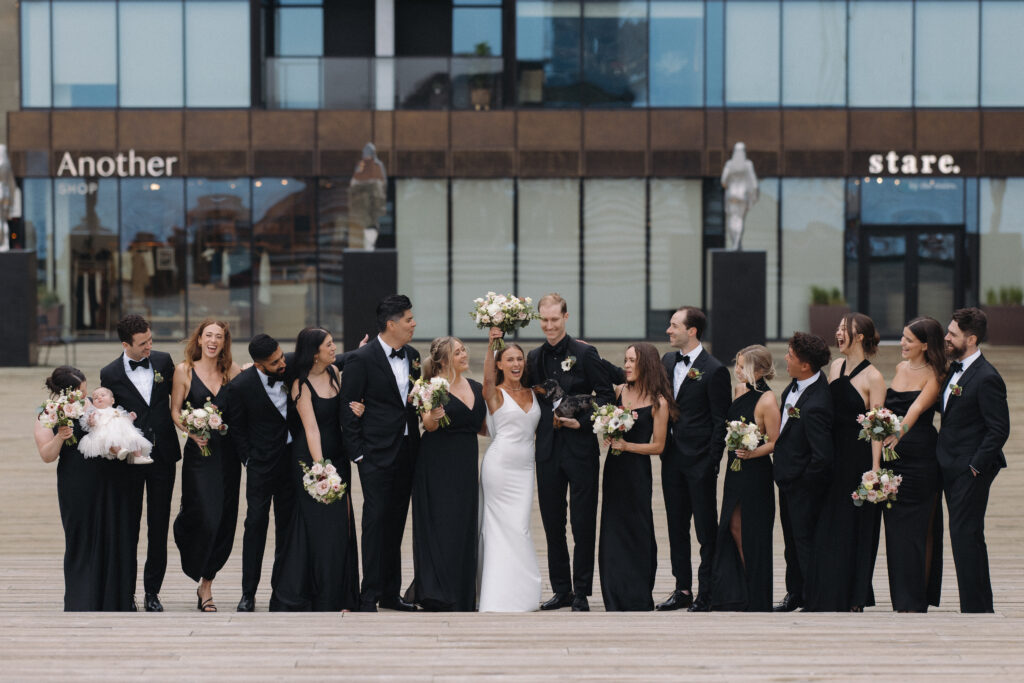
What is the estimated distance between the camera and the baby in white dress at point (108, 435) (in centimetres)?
827

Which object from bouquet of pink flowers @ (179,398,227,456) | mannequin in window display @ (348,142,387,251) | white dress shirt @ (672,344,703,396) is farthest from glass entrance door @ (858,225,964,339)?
bouquet of pink flowers @ (179,398,227,456)

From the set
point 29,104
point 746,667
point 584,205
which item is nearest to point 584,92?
point 584,205

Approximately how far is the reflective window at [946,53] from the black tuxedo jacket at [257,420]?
2452 centimetres

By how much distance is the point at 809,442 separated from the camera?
8352mm

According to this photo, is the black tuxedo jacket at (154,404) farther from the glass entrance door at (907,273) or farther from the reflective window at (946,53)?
the reflective window at (946,53)

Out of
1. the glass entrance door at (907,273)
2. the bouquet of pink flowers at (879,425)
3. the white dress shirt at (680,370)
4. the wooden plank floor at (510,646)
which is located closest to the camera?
the wooden plank floor at (510,646)

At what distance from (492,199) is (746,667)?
24729 mm

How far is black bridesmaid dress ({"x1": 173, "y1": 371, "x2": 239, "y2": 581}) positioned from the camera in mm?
8750

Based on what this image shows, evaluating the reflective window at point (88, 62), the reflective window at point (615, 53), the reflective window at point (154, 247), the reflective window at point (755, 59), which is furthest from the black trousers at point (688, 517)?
the reflective window at point (88, 62)

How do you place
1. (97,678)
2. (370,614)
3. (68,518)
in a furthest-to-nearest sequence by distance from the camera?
(68,518), (370,614), (97,678)

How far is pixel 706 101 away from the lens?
98.2 feet

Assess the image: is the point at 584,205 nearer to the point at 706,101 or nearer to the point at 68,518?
the point at 706,101

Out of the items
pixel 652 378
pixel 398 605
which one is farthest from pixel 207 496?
pixel 652 378

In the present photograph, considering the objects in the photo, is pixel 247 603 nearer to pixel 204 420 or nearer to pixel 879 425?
pixel 204 420
